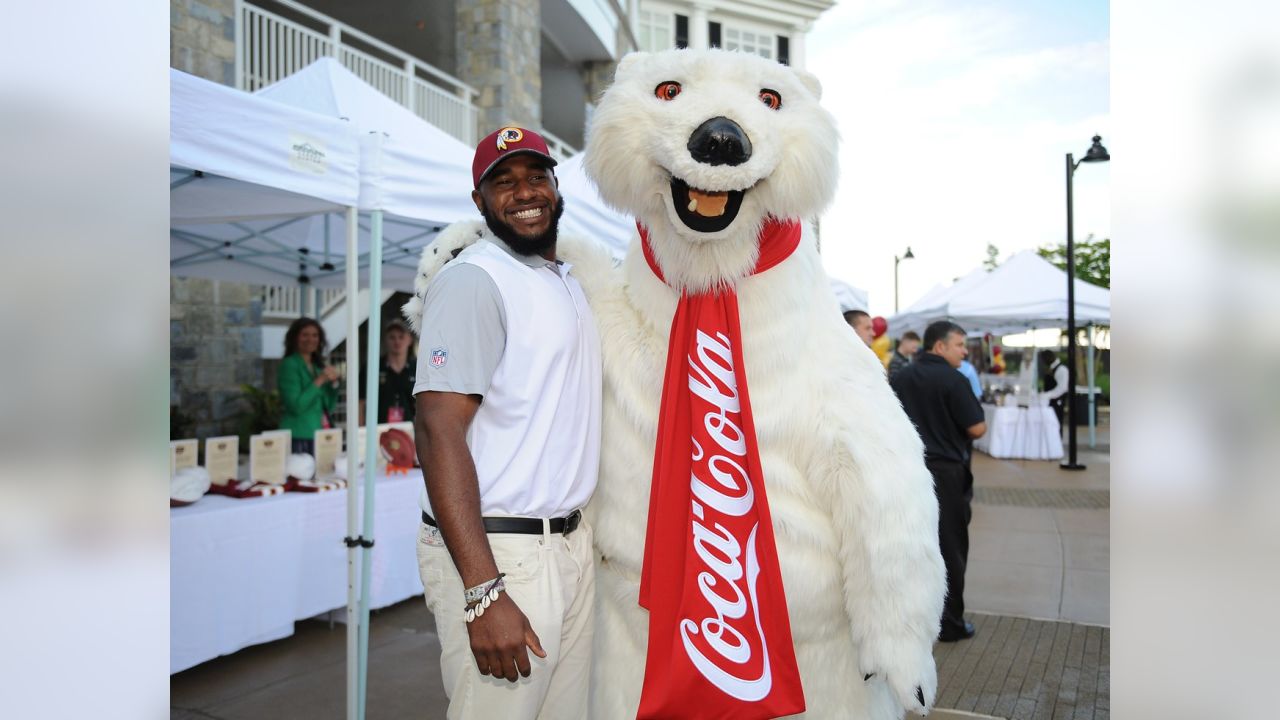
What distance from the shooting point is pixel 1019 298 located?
12414 millimetres

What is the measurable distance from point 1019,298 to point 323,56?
393 inches

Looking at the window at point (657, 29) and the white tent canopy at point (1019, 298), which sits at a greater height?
the window at point (657, 29)

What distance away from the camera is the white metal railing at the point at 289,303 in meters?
8.27

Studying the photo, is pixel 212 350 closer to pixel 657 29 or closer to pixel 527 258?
pixel 527 258

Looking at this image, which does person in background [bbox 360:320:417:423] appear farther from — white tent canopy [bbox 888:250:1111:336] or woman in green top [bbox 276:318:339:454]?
white tent canopy [bbox 888:250:1111:336]

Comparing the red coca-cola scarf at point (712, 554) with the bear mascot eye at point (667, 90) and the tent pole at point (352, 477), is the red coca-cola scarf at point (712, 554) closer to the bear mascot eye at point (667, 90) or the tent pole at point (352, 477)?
the bear mascot eye at point (667, 90)

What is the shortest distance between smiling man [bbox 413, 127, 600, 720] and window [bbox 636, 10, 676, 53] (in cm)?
2263

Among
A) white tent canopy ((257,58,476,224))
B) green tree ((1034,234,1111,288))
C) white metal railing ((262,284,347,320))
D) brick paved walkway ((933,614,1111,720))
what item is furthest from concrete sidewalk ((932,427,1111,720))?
green tree ((1034,234,1111,288))

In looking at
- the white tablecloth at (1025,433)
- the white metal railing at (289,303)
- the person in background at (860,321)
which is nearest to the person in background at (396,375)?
the white metal railing at (289,303)

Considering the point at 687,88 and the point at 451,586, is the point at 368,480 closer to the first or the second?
the point at 451,586

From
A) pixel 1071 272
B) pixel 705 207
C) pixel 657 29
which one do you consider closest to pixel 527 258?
pixel 705 207

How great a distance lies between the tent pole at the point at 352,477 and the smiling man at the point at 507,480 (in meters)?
1.38

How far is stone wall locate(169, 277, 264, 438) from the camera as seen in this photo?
6.64 meters
